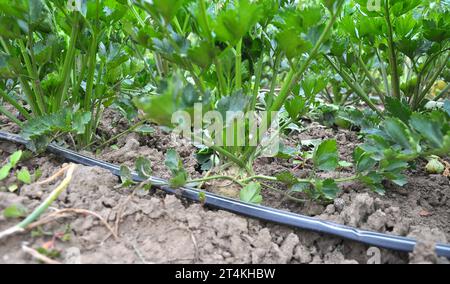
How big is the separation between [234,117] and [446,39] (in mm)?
808

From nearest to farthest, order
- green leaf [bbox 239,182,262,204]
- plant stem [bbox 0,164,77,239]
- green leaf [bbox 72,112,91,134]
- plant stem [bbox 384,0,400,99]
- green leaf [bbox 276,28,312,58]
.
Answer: plant stem [bbox 0,164,77,239]
green leaf [bbox 276,28,312,58]
green leaf [bbox 239,182,262,204]
green leaf [bbox 72,112,91,134]
plant stem [bbox 384,0,400,99]

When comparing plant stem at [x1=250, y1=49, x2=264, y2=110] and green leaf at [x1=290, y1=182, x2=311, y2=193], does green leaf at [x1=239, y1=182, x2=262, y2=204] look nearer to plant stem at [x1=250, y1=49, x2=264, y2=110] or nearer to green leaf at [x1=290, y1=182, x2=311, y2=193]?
green leaf at [x1=290, y1=182, x2=311, y2=193]

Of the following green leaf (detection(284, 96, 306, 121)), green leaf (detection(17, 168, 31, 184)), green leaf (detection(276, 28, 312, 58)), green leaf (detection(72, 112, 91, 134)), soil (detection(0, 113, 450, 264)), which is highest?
green leaf (detection(276, 28, 312, 58))

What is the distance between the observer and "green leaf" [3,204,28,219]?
922 mm

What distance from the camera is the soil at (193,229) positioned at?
93 centimetres

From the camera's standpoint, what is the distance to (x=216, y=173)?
125cm

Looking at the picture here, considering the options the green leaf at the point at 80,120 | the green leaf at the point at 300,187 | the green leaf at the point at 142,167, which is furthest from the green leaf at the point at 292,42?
the green leaf at the point at 80,120

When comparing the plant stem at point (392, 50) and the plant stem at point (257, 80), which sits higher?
the plant stem at point (392, 50)

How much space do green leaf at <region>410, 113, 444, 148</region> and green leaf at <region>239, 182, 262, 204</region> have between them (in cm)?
39

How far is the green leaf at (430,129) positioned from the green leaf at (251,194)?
15.2 inches


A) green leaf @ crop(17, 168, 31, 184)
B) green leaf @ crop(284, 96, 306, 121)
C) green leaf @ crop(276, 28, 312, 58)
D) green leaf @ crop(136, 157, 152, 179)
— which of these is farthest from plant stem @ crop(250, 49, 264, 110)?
green leaf @ crop(17, 168, 31, 184)

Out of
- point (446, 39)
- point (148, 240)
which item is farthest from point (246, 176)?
point (446, 39)

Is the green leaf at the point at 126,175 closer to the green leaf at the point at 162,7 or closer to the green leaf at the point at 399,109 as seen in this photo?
the green leaf at the point at 162,7
